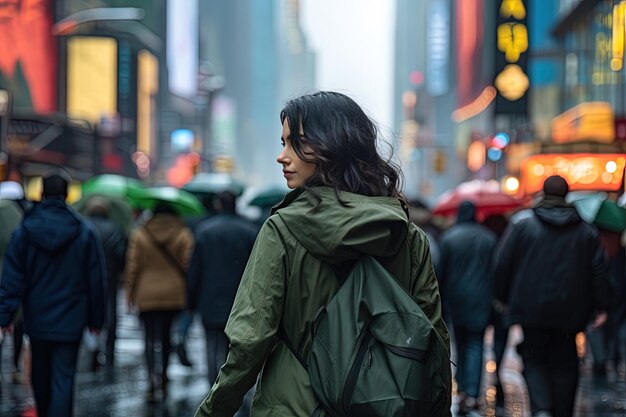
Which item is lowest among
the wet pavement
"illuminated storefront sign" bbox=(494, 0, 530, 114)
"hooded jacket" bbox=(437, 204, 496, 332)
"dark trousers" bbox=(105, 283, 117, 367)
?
the wet pavement

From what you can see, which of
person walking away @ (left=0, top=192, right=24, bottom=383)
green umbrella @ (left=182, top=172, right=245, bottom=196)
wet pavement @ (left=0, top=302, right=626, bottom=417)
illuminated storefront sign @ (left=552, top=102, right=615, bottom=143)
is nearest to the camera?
wet pavement @ (left=0, top=302, right=626, bottom=417)

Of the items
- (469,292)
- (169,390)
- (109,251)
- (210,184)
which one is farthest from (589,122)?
(469,292)

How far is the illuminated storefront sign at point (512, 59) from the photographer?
138 feet

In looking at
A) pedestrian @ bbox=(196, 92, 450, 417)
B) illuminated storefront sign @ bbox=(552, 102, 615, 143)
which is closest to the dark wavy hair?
pedestrian @ bbox=(196, 92, 450, 417)

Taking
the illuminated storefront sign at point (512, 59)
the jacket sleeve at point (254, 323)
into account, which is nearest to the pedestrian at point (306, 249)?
the jacket sleeve at point (254, 323)

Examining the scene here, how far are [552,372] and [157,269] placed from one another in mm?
4708

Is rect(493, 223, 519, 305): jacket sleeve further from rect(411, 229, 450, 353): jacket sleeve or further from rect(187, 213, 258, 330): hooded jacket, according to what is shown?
rect(411, 229, 450, 353): jacket sleeve

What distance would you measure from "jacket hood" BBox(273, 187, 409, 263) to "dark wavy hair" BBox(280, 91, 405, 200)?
0.23 feet

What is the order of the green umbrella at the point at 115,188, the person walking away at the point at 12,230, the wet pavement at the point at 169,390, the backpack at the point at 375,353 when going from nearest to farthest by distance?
the backpack at the point at 375,353
the wet pavement at the point at 169,390
the person walking away at the point at 12,230
the green umbrella at the point at 115,188

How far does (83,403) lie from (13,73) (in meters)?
38.2

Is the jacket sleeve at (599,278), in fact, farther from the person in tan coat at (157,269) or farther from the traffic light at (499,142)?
the traffic light at (499,142)

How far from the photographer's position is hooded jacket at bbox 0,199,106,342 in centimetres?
823

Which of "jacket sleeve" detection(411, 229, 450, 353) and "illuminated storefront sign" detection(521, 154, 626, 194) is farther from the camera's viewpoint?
"illuminated storefront sign" detection(521, 154, 626, 194)

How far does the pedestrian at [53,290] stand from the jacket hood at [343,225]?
14.9ft
